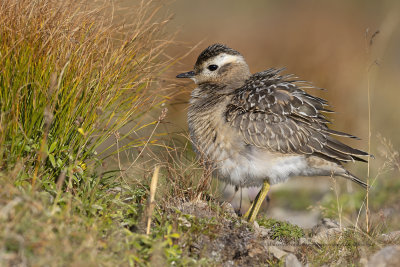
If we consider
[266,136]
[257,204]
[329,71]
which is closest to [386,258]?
[257,204]

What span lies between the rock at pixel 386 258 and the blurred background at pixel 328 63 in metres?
3.59

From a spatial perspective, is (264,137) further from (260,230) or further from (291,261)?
(291,261)

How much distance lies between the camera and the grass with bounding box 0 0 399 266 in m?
4.22

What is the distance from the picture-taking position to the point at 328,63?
13516 millimetres

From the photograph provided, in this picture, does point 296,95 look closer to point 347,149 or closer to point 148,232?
point 347,149

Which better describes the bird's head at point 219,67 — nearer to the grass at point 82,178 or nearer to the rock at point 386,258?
the grass at point 82,178

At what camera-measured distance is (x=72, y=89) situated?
215 inches

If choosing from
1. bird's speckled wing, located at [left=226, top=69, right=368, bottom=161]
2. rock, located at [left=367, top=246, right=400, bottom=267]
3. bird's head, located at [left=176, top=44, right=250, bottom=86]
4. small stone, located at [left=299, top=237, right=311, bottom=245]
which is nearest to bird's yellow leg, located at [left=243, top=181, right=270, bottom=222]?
bird's speckled wing, located at [left=226, top=69, right=368, bottom=161]

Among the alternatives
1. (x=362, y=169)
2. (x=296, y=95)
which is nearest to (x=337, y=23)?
(x=362, y=169)

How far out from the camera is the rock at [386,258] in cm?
475

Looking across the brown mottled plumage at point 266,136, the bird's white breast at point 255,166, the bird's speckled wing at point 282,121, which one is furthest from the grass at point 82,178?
the bird's speckled wing at point 282,121

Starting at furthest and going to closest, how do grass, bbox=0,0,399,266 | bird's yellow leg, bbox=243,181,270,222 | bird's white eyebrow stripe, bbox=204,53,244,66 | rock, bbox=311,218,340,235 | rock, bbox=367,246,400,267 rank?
bird's white eyebrow stripe, bbox=204,53,244,66 < bird's yellow leg, bbox=243,181,270,222 < rock, bbox=311,218,340,235 < rock, bbox=367,246,400,267 < grass, bbox=0,0,399,266

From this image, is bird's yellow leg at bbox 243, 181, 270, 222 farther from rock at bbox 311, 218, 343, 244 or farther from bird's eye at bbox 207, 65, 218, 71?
bird's eye at bbox 207, 65, 218, 71

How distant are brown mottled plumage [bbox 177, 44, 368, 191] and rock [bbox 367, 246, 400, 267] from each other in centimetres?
193
